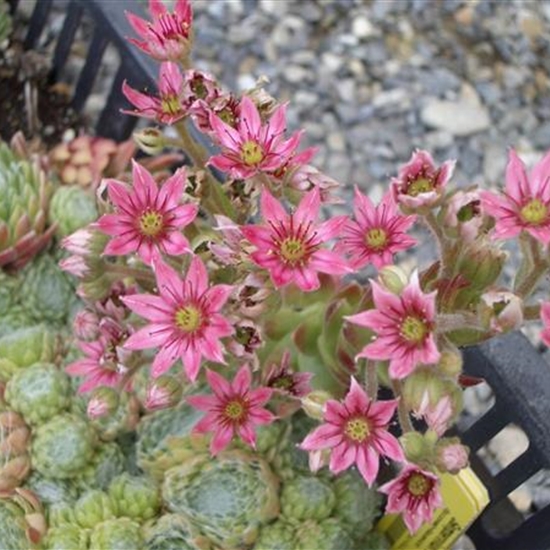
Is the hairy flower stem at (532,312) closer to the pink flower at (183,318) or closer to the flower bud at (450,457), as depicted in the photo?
the flower bud at (450,457)

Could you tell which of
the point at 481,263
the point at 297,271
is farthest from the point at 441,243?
the point at 297,271

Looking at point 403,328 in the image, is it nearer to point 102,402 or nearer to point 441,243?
point 441,243

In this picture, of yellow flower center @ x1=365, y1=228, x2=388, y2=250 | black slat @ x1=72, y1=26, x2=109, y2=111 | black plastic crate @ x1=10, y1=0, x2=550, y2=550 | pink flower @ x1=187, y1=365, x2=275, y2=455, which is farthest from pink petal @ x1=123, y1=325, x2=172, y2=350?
black slat @ x1=72, y1=26, x2=109, y2=111

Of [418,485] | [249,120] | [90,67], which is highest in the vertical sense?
[249,120]

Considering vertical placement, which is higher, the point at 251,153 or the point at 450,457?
the point at 251,153

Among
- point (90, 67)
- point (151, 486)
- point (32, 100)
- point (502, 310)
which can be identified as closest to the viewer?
point (502, 310)

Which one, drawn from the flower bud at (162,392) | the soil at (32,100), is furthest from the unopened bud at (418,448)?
the soil at (32,100)
